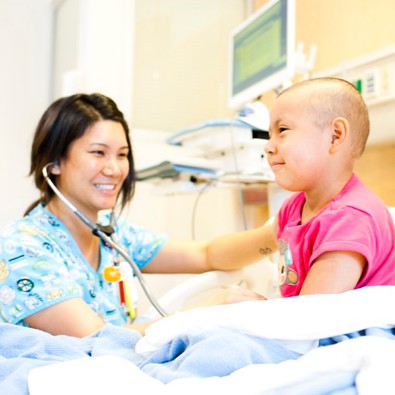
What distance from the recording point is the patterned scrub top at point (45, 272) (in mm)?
1130

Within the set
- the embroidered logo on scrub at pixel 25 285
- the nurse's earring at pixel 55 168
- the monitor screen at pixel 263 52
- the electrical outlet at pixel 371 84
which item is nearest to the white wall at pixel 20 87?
the monitor screen at pixel 263 52

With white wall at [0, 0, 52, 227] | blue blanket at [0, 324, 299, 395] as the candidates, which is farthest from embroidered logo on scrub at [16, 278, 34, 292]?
white wall at [0, 0, 52, 227]

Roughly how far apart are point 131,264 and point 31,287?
0.84 ft

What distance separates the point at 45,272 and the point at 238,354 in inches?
27.8

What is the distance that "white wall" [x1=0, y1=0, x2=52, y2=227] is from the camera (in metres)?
2.64

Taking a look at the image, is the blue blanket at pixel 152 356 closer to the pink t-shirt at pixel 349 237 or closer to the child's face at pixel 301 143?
the pink t-shirt at pixel 349 237

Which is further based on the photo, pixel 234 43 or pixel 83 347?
pixel 234 43

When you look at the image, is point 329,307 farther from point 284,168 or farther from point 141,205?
point 141,205

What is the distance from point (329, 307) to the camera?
645 millimetres

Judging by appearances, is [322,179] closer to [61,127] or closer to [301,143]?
[301,143]

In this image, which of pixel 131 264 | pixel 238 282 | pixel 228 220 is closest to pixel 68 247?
pixel 131 264

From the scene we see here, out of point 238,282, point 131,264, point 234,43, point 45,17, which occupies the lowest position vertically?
point 238,282

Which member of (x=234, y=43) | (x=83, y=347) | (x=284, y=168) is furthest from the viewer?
(x=234, y=43)

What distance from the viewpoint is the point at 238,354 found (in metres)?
0.57
